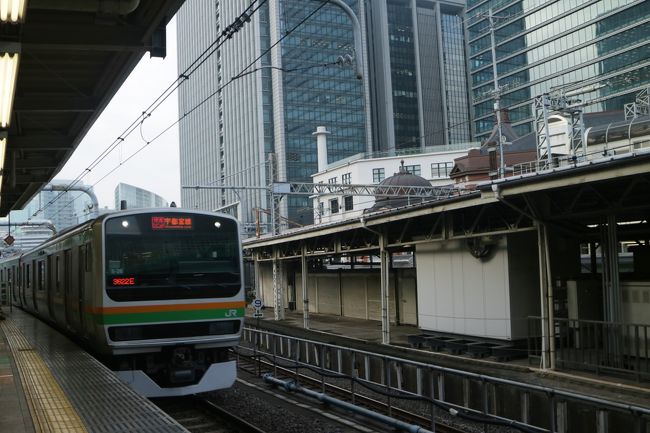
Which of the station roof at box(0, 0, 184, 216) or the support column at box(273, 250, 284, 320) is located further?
the support column at box(273, 250, 284, 320)

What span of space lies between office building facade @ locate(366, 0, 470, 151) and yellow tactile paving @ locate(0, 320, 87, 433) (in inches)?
3775

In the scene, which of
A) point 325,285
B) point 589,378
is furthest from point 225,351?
point 325,285

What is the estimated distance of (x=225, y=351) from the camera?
414 inches

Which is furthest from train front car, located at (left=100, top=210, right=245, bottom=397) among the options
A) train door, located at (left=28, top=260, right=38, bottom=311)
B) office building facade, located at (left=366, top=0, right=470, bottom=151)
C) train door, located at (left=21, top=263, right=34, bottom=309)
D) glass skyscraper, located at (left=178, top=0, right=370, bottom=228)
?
office building facade, located at (left=366, top=0, right=470, bottom=151)

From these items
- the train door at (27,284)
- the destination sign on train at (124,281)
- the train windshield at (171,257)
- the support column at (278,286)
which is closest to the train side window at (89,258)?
the train windshield at (171,257)

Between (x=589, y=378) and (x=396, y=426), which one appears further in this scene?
(x=589, y=378)

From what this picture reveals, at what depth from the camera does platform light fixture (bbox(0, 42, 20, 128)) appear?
5.41 meters

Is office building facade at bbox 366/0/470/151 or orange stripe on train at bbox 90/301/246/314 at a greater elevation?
office building facade at bbox 366/0/470/151

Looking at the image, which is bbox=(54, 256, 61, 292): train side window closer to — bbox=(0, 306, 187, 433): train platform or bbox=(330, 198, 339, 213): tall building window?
bbox=(0, 306, 187, 433): train platform

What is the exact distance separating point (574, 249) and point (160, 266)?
1123 cm

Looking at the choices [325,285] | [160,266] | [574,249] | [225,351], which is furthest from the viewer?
[325,285]

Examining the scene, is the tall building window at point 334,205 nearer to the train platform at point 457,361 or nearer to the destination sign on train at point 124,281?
the train platform at point 457,361

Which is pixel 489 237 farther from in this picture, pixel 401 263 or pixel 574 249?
pixel 401 263

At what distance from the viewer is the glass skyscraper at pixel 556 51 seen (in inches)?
2552
